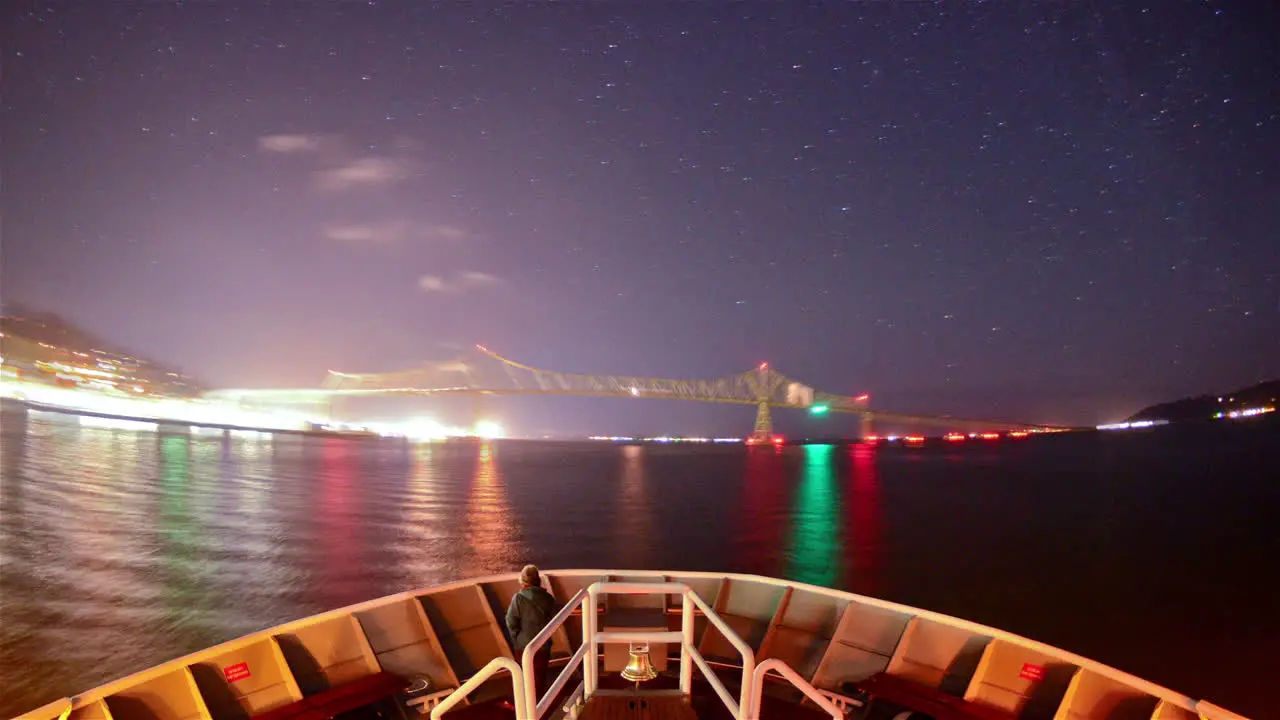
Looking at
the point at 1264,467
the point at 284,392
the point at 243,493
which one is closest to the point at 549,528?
the point at 243,493

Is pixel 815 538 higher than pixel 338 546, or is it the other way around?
pixel 338 546

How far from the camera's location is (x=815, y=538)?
3172 cm

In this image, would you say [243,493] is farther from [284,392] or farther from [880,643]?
[284,392]

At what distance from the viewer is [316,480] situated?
55.3m

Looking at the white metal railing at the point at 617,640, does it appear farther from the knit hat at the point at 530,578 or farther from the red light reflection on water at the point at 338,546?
the red light reflection on water at the point at 338,546

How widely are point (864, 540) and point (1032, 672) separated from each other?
28183mm

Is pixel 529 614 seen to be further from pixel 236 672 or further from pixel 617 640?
pixel 236 672

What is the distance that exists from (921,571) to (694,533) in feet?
37.4

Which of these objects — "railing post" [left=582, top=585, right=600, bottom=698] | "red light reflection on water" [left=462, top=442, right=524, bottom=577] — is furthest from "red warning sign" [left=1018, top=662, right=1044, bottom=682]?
"red light reflection on water" [left=462, top=442, right=524, bottom=577]

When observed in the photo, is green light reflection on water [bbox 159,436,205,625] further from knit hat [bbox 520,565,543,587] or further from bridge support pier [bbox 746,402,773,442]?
bridge support pier [bbox 746,402,773,442]

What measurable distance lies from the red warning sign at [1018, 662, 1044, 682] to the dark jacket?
11.2 ft

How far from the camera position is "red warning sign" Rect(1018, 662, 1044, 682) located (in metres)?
4.83

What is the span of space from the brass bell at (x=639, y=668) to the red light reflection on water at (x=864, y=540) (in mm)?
17394

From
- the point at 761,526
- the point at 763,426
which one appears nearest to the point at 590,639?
the point at 761,526
